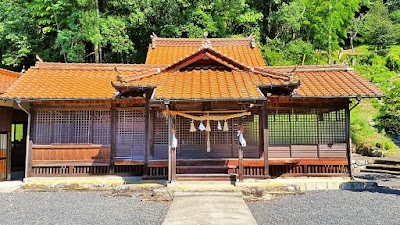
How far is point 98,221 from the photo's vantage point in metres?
6.50

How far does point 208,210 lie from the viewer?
264 inches

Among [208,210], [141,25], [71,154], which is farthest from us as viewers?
[141,25]

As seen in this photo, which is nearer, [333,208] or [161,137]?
[333,208]

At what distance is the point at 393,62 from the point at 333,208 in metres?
29.7

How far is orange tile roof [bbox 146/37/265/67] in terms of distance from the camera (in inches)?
606

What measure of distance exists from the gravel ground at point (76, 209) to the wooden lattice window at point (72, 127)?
217 cm

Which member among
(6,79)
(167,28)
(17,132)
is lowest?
(17,132)

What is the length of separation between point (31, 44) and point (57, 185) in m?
16.5

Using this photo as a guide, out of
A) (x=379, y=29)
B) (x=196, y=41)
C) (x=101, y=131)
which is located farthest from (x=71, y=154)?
(x=379, y=29)

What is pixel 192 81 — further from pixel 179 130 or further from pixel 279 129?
pixel 279 129

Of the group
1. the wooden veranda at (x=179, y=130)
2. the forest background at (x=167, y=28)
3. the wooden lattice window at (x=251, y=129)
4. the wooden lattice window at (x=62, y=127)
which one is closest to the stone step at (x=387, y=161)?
the forest background at (x=167, y=28)

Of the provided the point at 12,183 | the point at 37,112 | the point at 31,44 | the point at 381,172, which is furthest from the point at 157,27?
the point at 381,172

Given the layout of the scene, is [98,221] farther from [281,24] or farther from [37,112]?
[281,24]

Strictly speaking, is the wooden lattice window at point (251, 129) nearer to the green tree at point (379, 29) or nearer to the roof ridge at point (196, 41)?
the roof ridge at point (196, 41)
